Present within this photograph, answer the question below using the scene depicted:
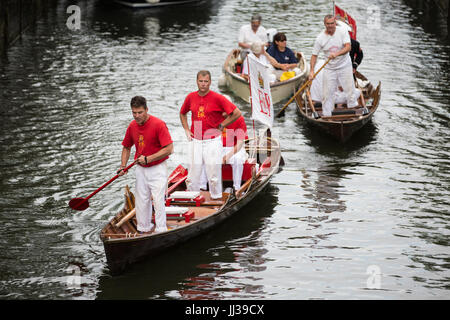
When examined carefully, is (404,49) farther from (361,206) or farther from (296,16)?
(361,206)

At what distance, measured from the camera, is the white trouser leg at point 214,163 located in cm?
1223

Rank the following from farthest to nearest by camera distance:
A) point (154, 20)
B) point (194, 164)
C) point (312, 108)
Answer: point (154, 20) → point (312, 108) → point (194, 164)

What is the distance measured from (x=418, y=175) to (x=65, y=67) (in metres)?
11.9

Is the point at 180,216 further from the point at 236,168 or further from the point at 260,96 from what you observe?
the point at 260,96

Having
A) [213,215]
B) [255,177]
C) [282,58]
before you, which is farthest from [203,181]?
[282,58]

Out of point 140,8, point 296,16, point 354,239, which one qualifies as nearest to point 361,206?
point 354,239

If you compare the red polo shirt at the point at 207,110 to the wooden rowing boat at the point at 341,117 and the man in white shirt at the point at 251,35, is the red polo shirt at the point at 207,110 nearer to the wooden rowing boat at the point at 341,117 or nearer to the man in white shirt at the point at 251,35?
the wooden rowing boat at the point at 341,117

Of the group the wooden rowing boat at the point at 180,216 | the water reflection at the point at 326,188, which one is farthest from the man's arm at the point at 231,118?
the water reflection at the point at 326,188

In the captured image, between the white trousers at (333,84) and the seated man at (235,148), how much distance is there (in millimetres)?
4023

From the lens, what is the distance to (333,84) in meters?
16.7

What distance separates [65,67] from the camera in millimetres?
23062

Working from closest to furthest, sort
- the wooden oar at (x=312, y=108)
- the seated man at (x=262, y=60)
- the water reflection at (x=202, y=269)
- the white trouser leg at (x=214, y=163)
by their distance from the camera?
the water reflection at (x=202, y=269) < the white trouser leg at (x=214, y=163) < the wooden oar at (x=312, y=108) < the seated man at (x=262, y=60)

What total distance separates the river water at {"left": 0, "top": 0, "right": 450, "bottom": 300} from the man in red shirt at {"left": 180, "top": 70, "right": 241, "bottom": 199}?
1.10m

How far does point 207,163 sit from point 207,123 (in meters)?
0.67
